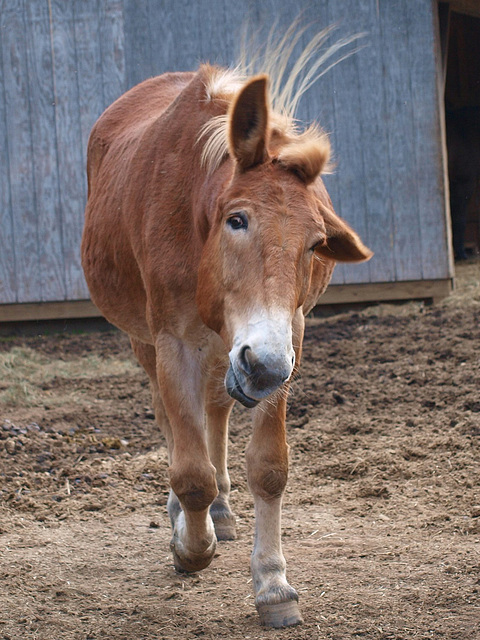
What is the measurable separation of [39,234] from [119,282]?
5.25 m

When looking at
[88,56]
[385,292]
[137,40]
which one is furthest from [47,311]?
[385,292]

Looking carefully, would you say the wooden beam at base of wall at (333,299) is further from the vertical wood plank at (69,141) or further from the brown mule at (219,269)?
the brown mule at (219,269)

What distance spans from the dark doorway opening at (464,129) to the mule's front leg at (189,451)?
965cm

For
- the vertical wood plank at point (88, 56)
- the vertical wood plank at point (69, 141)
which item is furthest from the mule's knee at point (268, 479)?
the vertical wood plank at point (88, 56)

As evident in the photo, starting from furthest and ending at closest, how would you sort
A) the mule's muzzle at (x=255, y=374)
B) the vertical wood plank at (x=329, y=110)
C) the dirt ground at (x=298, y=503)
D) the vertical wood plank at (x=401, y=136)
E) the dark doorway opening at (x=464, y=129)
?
the dark doorway opening at (x=464, y=129)
the vertical wood plank at (x=329, y=110)
the vertical wood plank at (x=401, y=136)
the dirt ground at (x=298, y=503)
the mule's muzzle at (x=255, y=374)

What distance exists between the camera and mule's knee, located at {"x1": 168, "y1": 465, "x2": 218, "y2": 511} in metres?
2.90

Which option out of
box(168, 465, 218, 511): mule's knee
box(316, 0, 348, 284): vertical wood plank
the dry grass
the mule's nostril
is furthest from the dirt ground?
box(316, 0, 348, 284): vertical wood plank

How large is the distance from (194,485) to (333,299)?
6082mm

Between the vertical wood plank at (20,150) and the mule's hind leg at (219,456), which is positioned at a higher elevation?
the vertical wood plank at (20,150)

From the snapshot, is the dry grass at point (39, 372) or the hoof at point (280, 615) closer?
the hoof at point (280, 615)

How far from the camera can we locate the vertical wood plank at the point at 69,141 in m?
8.56

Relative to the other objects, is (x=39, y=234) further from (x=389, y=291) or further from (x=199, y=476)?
(x=199, y=476)

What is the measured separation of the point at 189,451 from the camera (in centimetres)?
293

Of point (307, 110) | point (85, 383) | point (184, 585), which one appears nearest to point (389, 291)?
point (307, 110)
